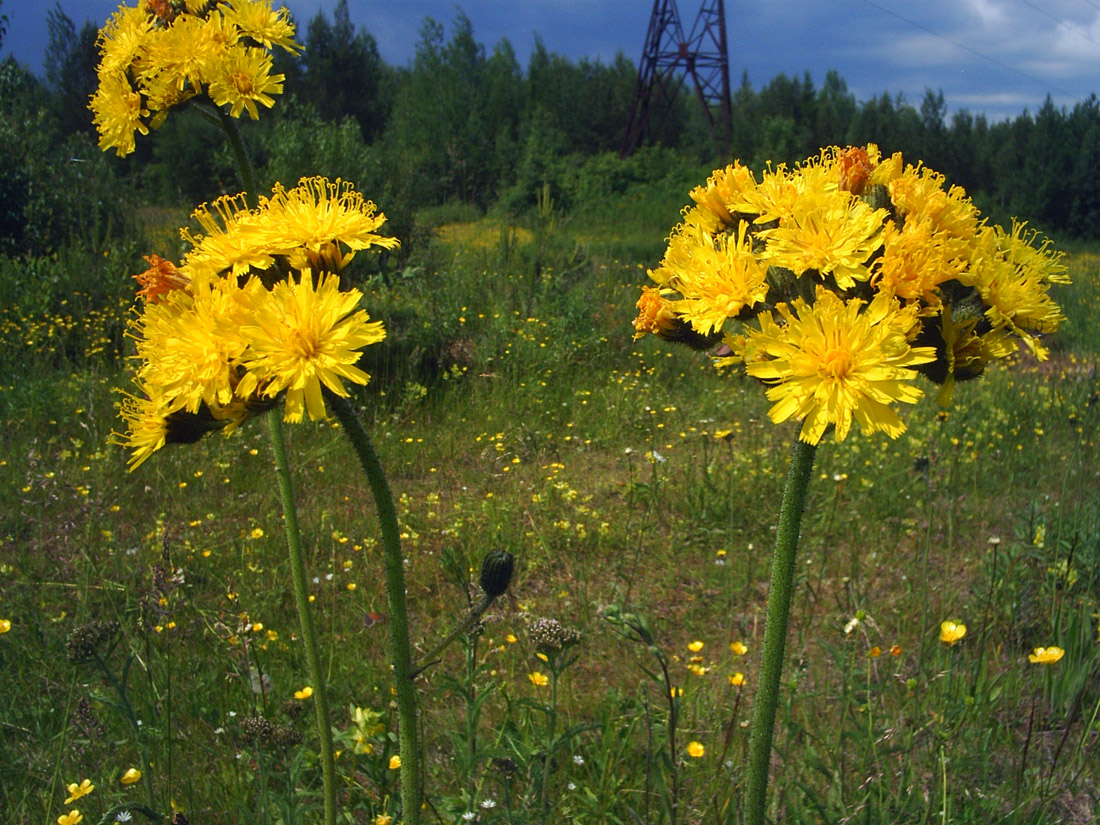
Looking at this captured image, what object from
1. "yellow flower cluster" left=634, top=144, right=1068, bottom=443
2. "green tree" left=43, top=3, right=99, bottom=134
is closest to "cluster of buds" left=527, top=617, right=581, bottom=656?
"yellow flower cluster" left=634, top=144, right=1068, bottom=443

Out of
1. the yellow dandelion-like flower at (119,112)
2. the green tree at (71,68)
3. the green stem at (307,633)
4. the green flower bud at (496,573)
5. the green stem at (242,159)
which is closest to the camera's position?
the green flower bud at (496,573)

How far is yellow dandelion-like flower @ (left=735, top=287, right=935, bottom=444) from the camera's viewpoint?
3.75 feet

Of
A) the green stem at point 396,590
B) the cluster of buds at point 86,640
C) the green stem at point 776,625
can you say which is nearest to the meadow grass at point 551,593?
the cluster of buds at point 86,640

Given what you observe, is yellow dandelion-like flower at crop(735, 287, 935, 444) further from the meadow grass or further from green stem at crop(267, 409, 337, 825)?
green stem at crop(267, 409, 337, 825)

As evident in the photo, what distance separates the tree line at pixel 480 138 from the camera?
874 cm

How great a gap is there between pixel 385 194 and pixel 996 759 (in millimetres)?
7568

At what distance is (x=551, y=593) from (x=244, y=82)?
2271 mm

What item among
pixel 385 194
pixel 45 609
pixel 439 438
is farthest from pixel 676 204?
pixel 45 609

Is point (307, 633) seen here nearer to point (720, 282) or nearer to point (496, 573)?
point (496, 573)

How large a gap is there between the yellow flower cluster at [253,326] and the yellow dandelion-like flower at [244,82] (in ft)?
2.60

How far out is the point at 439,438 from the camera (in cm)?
487

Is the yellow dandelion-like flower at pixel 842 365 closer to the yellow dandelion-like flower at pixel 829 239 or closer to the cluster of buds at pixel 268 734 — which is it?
the yellow dandelion-like flower at pixel 829 239

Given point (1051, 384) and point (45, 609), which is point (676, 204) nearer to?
point (1051, 384)

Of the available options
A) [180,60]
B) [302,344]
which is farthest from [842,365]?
[180,60]
